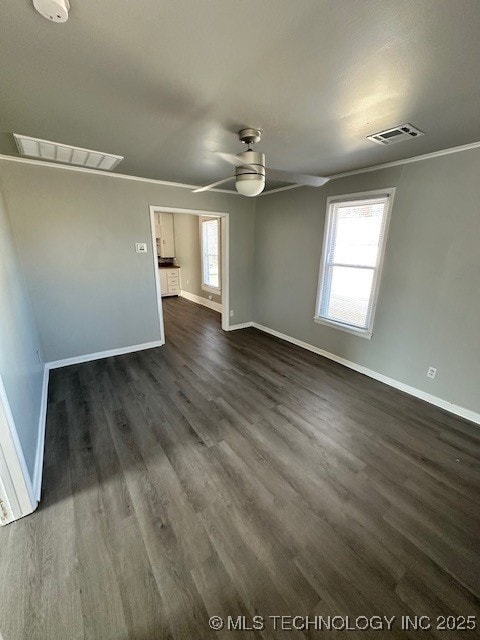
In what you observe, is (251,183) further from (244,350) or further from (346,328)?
(244,350)

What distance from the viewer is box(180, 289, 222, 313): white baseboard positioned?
6.15 m

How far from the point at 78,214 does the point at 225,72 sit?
105 inches

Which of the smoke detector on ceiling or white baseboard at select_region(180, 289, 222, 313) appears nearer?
the smoke detector on ceiling

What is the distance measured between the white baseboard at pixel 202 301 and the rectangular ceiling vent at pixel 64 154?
3.63 metres

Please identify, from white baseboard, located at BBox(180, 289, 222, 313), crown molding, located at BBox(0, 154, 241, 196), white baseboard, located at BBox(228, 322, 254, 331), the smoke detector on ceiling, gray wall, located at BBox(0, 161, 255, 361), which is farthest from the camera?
white baseboard, located at BBox(180, 289, 222, 313)

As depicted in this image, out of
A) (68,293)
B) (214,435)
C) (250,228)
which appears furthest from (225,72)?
(250,228)

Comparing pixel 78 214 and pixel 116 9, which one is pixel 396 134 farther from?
pixel 78 214

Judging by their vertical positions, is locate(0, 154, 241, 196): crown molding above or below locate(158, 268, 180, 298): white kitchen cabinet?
above

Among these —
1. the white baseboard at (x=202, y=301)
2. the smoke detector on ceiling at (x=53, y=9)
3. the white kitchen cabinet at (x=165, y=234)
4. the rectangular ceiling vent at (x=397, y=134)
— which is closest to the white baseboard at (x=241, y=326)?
the white baseboard at (x=202, y=301)

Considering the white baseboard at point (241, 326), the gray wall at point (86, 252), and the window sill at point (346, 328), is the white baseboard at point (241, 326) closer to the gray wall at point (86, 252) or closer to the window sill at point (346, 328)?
the gray wall at point (86, 252)

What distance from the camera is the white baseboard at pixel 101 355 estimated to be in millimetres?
3367

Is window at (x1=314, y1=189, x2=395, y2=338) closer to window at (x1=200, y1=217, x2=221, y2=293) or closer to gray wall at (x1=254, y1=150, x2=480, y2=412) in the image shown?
gray wall at (x1=254, y1=150, x2=480, y2=412)

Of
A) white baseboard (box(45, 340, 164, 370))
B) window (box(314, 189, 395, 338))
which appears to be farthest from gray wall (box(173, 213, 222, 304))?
window (box(314, 189, 395, 338))

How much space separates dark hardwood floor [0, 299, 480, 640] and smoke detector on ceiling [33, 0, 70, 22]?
8.01 ft
